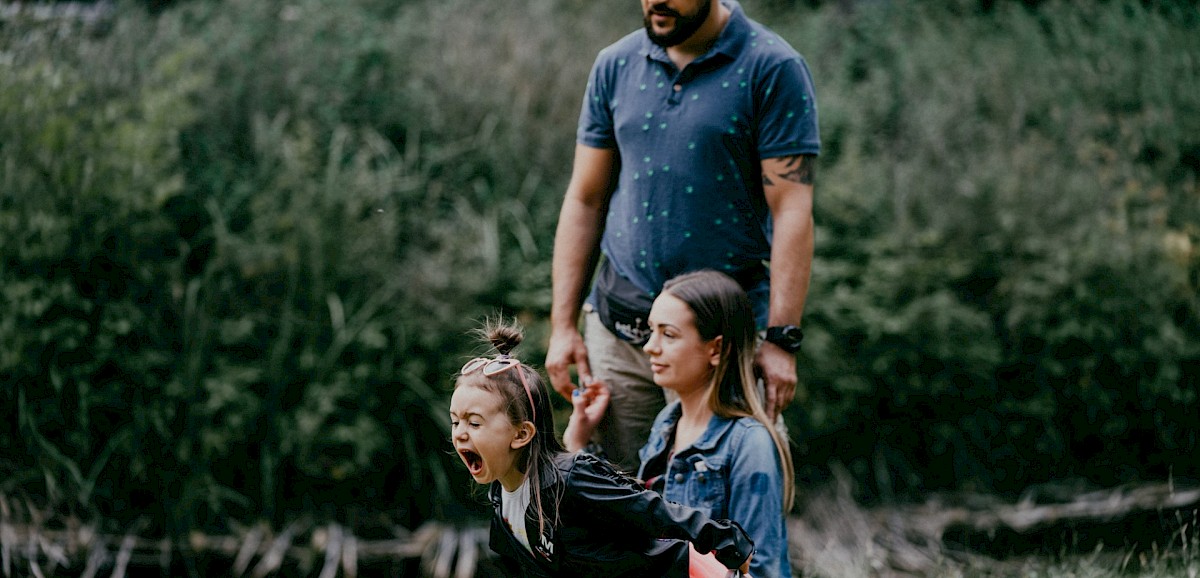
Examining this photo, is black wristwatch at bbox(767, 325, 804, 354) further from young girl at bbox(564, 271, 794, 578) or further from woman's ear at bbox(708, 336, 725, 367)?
woman's ear at bbox(708, 336, 725, 367)

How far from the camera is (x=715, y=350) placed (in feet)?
8.73

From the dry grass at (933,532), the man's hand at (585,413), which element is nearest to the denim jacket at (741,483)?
the man's hand at (585,413)

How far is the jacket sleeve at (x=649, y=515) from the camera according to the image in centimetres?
220

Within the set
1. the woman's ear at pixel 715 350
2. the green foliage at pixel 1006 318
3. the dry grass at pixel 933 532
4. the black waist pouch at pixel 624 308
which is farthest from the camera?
the green foliage at pixel 1006 318

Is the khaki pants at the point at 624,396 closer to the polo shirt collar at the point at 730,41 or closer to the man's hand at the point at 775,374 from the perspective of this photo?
the man's hand at the point at 775,374

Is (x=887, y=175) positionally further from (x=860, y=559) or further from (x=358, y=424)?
(x=358, y=424)

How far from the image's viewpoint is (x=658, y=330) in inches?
103

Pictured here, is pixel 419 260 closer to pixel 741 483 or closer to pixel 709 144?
pixel 709 144

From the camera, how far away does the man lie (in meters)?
2.77

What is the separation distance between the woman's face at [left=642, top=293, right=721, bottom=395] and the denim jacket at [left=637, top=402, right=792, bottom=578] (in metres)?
0.16

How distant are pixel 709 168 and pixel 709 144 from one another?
2.5 inches

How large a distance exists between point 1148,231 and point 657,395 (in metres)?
3.63

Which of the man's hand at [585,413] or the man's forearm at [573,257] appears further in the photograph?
the man's forearm at [573,257]

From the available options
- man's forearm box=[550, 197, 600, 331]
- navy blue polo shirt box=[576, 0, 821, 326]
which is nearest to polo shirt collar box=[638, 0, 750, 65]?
navy blue polo shirt box=[576, 0, 821, 326]
